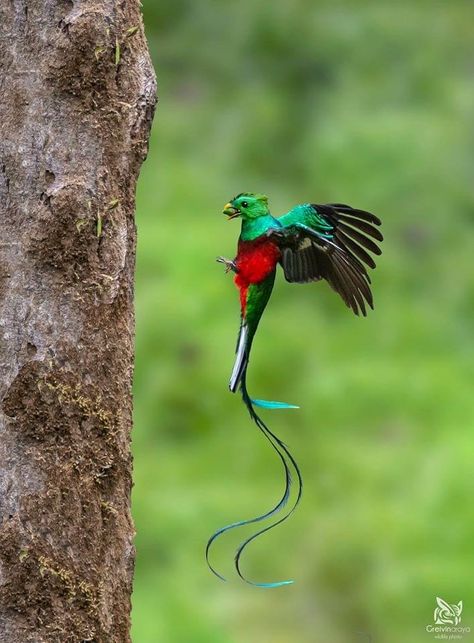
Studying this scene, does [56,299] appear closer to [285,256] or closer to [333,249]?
[285,256]

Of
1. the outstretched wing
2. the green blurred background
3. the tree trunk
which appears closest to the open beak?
the outstretched wing

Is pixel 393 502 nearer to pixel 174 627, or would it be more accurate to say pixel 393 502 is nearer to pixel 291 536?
pixel 291 536

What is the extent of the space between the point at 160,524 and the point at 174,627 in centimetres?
56

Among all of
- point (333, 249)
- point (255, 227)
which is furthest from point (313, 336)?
point (255, 227)

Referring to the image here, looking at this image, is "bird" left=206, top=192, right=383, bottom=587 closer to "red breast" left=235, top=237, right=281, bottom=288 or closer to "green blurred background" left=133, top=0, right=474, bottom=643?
"red breast" left=235, top=237, right=281, bottom=288

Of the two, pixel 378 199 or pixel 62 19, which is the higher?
pixel 378 199

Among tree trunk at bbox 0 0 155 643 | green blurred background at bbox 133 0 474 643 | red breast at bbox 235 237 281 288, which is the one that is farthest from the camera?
green blurred background at bbox 133 0 474 643

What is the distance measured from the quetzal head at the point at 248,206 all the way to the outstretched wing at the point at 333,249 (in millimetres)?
83

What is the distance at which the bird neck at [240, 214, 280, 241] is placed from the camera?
244cm

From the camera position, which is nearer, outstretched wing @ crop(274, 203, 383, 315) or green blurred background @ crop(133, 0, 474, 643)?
outstretched wing @ crop(274, 203, 383, 315)

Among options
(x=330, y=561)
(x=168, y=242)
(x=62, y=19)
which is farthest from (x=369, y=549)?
(x=62, y=19)

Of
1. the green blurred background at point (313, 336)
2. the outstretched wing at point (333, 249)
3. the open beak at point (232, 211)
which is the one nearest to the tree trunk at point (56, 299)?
the open beak at point (232, 211)

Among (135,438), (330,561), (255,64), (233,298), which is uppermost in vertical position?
(255,64)

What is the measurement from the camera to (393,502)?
558 cm
